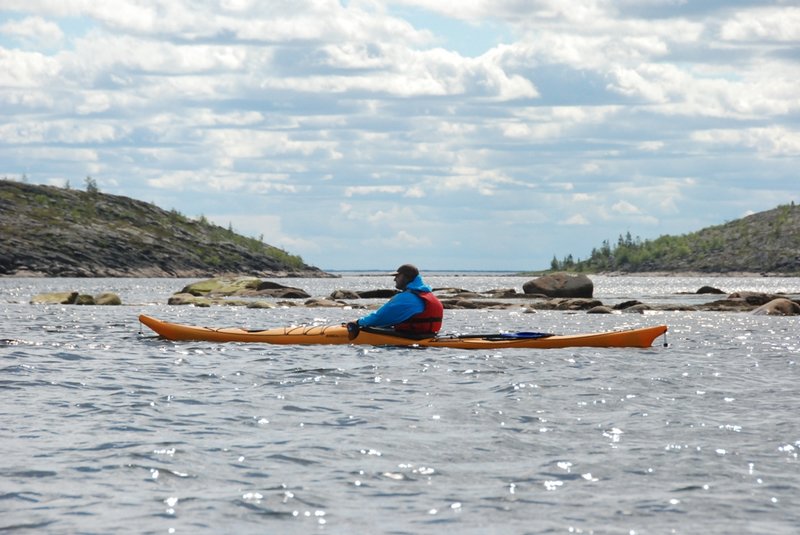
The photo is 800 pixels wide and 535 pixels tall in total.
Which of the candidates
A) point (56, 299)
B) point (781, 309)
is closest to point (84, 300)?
point (56, 299)

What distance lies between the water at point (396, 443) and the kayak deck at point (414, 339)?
1210mm

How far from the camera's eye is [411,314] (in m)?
24.0

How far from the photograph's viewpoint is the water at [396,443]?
8.92m

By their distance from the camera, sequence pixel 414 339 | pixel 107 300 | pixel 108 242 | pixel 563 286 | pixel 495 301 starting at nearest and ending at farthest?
pixel 414 339 < pixel 107 300 < pixel 495 301 < pixel 563 286 < pixel 108 242

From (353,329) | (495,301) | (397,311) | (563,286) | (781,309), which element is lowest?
(781,309)

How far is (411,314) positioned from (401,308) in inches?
13.1

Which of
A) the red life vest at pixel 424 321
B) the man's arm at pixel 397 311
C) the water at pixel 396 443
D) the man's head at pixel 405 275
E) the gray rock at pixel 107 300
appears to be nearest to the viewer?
the water at pixel 396 443

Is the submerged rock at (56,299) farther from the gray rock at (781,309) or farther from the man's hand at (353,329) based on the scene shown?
the gray rock at (781,309)

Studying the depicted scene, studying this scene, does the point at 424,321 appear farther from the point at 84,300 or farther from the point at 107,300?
the point at 84,300

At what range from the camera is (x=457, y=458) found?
36.7 feet

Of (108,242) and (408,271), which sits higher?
(108,242)

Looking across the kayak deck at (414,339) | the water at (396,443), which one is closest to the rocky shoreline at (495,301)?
the kayak deck at (414,339)

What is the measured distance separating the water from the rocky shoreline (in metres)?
26.4

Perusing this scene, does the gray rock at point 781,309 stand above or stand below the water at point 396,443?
above
